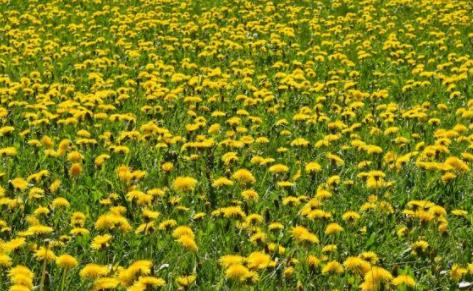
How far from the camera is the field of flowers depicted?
3.14m

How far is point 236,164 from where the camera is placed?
4.60 meters

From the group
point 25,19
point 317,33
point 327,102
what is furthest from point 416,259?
point 25,19

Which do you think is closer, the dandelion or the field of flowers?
the field of flowers

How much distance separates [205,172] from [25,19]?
642 centimetres

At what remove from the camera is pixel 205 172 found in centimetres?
436

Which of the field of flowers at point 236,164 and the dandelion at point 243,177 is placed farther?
the dandelion at point 243,177

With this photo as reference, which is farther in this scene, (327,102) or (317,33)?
(317,33)

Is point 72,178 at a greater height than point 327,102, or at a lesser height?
greater

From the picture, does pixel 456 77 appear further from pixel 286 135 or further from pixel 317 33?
pixel 317 33

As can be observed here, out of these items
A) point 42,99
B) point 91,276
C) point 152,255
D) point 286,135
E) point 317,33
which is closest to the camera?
point 91,276

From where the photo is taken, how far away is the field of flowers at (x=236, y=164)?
314 centimetres

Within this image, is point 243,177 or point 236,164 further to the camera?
point 236,164

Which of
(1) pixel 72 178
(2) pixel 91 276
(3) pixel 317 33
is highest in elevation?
(2) pixel 91 276

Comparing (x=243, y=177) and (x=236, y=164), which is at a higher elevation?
(x=243, y=177)
